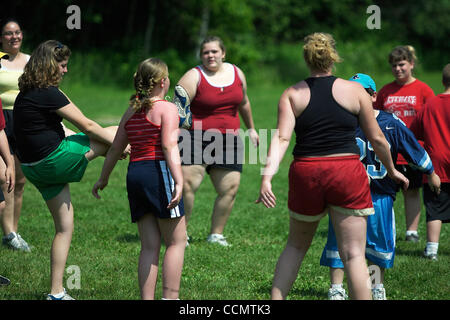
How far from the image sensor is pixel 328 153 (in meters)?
4.05

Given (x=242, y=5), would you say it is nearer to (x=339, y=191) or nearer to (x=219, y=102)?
(x=219, y=102)

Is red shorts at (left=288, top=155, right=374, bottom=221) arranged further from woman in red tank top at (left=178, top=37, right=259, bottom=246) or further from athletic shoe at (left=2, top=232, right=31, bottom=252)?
athletic shoe at (left=2, top=232, right=31, bottom=252)

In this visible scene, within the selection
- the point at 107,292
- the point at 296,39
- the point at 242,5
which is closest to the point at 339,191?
the point at 107,292

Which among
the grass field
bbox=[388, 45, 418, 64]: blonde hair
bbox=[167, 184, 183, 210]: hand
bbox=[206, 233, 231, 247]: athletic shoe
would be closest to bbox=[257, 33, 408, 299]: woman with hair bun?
bbox=[167, 184, 183, 210]: hand

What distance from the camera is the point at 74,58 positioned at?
24.3 m

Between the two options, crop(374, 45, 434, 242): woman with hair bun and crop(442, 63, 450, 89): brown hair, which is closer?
crop(442, 63, 450, 89): brown hair

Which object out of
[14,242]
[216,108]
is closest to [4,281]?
[14,242]

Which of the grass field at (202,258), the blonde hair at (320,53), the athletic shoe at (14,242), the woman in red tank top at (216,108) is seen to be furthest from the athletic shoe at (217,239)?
the blonde hair at (320,53)

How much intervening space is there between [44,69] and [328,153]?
6.98 feet

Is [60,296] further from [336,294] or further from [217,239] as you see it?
[217,239]

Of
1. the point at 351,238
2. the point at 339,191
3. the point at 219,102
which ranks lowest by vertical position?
the point at 351,238

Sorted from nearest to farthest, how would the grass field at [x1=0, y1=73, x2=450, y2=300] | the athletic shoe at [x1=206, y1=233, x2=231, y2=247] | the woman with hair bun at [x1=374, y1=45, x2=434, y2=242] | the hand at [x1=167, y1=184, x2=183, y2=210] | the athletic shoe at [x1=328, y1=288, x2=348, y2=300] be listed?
the hand at [x1=167, y1=184, x2=183, y2=210] < the athletic shoe at [x1=328, y1=288, x2=348, y2=300] < the grass field at [x1=0, y1=73, x2=450, y2=300] < the athletic shoe at [x1=206, y1=233, x2=231, y2=247] < the woman with hair bun at [x1=374, y1=45, x2=434, y2=242]

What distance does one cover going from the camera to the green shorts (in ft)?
15.2

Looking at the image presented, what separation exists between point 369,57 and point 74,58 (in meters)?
14.4
